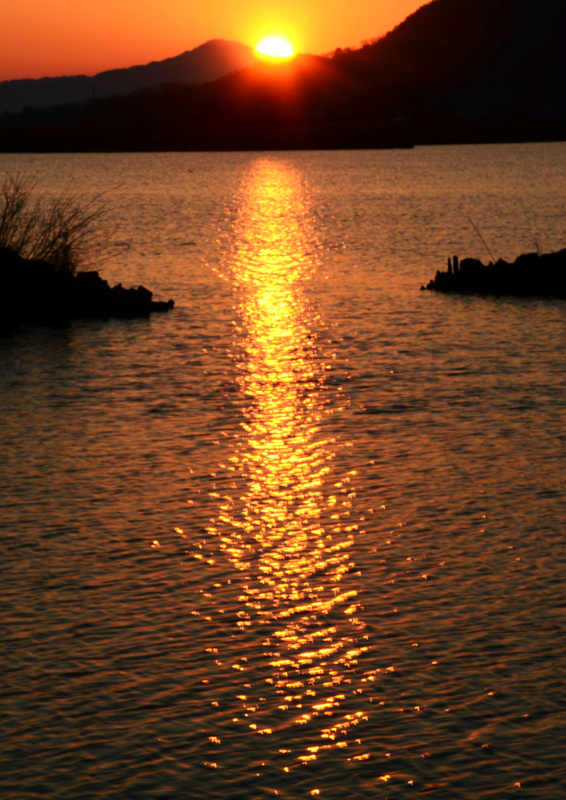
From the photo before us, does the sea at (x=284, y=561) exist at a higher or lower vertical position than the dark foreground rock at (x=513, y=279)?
lower

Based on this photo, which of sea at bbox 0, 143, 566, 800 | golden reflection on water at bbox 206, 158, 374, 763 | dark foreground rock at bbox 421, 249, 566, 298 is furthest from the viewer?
dark foreground rock at bbox 421, 249, 566, 298

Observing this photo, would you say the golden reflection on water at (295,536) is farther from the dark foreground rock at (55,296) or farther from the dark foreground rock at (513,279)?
the dark foreground rock at (513,279)

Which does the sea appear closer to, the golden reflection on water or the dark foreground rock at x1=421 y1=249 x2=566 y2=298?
the golden reflection on water

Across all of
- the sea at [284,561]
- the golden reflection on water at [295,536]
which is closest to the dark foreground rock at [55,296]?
the sea at [284,561]

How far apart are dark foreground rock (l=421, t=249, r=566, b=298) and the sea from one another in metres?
8.25

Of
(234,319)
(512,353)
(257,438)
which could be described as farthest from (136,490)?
(234,319)

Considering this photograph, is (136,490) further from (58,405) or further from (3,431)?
(58,405)

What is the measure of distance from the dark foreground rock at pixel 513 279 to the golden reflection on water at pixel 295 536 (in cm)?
1222

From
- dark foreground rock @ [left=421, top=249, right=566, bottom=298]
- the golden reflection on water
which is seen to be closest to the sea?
the golden reflection on water

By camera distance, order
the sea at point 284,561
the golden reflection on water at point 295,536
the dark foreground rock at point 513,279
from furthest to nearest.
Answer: the dark foreground rock at point 513,279 < the golden reflection on water at point 295,536 < the sea at point 284,561

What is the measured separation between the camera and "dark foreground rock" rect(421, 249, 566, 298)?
162 ft

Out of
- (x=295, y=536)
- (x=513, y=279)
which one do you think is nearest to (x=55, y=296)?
(x=513, y=279)

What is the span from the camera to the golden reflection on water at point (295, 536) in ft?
42.7

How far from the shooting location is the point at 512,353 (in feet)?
115
